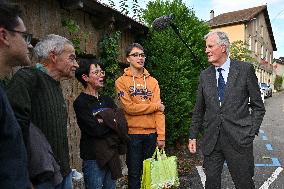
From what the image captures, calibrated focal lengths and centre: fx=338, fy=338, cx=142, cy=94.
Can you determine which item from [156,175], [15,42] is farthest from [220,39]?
Result: [15,42]

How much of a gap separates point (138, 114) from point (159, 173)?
0.83 metres

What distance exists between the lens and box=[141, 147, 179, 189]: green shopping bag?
14.0 feet

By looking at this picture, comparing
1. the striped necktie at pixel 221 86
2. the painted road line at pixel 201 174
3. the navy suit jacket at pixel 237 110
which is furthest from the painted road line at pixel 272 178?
the striped necktie at pixel 221 86

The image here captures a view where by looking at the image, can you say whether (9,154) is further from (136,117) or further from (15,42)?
(136,117)

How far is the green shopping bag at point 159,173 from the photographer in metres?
4.25

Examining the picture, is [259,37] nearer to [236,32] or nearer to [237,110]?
[236,32]

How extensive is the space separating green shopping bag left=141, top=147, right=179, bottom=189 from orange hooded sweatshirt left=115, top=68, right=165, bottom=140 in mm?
374

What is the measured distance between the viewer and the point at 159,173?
4352 millimetres

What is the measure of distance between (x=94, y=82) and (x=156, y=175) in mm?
1488

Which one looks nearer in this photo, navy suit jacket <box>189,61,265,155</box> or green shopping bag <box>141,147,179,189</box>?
navy suit jacket <box>189,61,265,155</box>

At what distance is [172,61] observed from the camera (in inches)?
309

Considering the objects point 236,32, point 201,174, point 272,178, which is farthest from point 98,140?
point 236,32

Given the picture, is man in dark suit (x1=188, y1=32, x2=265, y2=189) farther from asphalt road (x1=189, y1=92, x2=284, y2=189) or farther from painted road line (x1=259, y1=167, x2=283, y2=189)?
painted road line (x1=259, y1=167, x2=283, y2=189)

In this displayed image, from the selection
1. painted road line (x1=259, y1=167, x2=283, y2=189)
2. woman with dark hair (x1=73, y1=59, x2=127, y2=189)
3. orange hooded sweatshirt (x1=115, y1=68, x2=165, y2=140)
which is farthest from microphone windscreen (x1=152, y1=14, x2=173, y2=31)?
painted road line (x1=259, y1=167, x2=283, y2=189)
